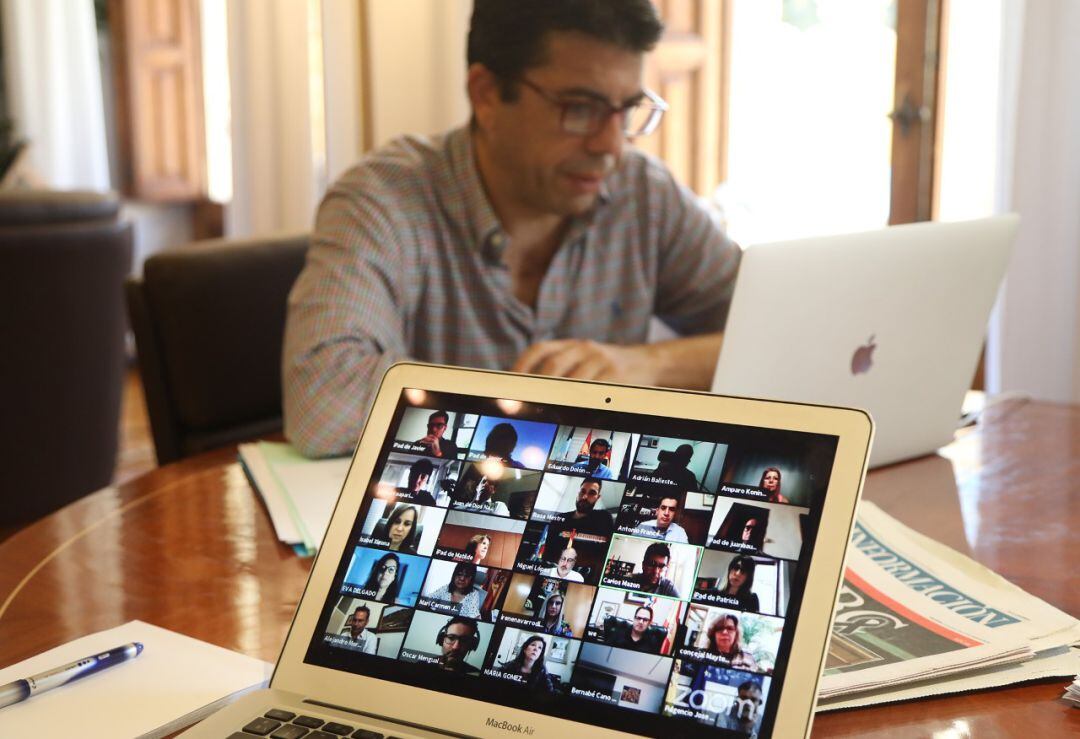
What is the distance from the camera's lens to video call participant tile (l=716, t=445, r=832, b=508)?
0.61 m

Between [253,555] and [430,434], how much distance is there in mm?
313

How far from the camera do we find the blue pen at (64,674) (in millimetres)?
670

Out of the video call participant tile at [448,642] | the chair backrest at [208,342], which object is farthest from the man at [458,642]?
the chair backrest at [208,342]

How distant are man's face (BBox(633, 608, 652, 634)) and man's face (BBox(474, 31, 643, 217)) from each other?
104 centimetres

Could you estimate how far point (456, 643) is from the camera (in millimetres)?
629

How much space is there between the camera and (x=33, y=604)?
0.85 metres

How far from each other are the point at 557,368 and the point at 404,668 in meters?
0.68

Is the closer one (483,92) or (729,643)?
(729,643)

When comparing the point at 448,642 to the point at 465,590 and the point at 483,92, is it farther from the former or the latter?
the point at 483,92

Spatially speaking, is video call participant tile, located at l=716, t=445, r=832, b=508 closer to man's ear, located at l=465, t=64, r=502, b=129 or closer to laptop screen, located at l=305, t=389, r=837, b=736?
laptop screen, located at l=305, t=389, r=837, b=736

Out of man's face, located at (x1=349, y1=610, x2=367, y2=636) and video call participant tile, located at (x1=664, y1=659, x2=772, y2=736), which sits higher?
video call participant tile, located at (x1=664, y1=659, x2=772, y2=736)

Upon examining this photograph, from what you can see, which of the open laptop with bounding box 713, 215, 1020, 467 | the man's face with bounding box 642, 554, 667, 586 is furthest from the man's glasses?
the man's face with bounding box 642, 554, 667, 586

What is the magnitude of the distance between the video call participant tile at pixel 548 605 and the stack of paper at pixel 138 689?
0.18 m

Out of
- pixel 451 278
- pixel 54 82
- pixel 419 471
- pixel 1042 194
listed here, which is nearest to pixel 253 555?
pixel 419 471
